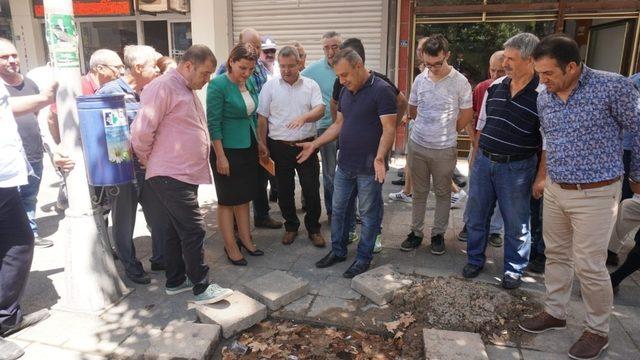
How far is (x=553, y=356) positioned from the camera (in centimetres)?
303

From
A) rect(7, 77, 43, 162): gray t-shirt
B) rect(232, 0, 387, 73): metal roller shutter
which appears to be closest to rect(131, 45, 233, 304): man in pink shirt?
rect(7, 77, 43, 162): gray t-shirt

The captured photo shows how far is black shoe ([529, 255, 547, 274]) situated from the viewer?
4184 millimetres

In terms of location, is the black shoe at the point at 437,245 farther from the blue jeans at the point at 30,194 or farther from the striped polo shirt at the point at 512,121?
the blue jeans at the point at 30,194

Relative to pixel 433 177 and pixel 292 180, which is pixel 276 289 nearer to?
pixel 292 180

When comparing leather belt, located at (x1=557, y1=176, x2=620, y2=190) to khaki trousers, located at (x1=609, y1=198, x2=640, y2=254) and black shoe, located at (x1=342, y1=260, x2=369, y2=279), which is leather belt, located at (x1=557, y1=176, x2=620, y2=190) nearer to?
khaki trousers, located at (x1=609, y1=198, x2=640, y2=254)

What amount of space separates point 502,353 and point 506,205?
1.24m

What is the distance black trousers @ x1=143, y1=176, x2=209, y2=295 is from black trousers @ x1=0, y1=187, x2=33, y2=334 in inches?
36.6

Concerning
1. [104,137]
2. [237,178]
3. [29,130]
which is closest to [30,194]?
[29,130]

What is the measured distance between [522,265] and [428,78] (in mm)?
1973

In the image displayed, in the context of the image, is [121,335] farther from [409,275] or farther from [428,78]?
[428,78]

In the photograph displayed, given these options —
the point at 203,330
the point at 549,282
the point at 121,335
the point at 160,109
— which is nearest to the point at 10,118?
the point at 160,109

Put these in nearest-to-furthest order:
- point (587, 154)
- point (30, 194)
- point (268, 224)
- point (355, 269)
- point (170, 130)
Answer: point (587, 154), point (170, 130), point (355, 269), point (30, 194), point (268, 224)

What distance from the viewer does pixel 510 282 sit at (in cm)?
382

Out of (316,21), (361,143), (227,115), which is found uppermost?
(316,21)
